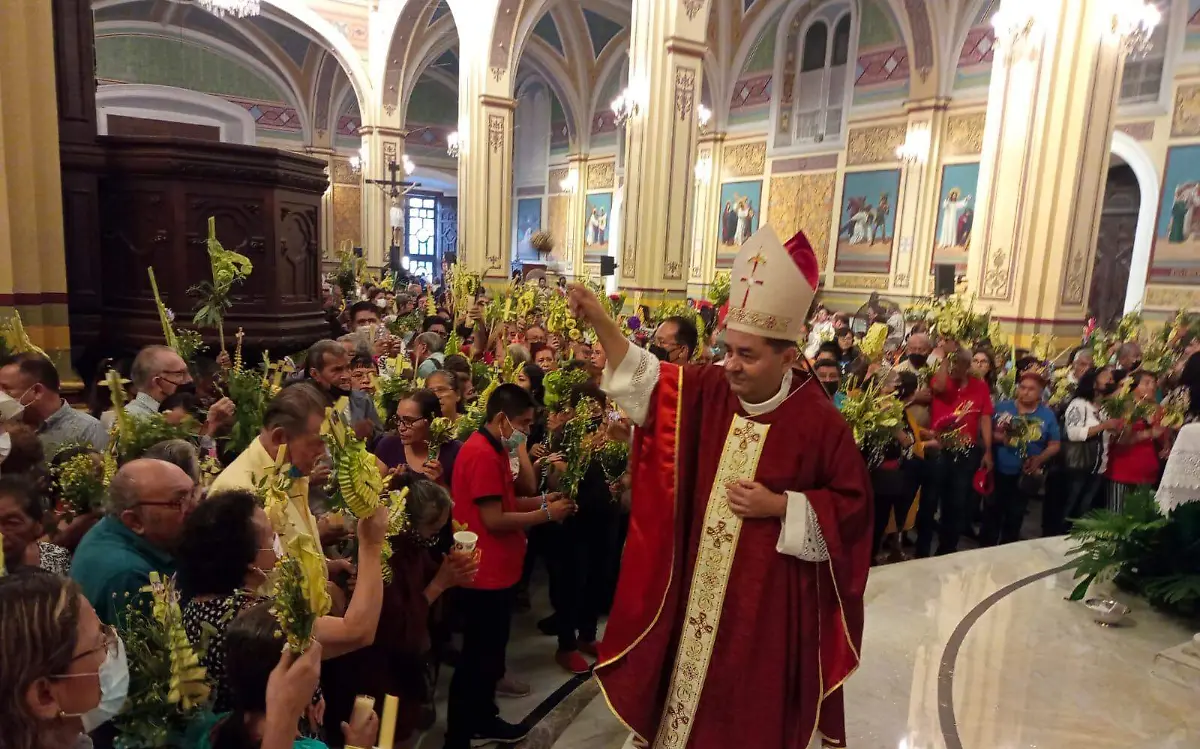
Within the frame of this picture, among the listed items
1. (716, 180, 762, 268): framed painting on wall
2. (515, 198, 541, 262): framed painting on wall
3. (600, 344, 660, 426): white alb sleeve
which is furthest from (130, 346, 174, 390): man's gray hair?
(515, 198, 541, 262): framed painting on wall

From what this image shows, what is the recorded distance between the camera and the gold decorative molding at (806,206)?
17.5 m

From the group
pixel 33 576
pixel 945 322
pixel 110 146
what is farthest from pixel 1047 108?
pixel 33 576

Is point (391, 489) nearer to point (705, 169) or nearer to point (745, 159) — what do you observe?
point (745, 159)

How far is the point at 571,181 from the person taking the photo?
2448 centimetres

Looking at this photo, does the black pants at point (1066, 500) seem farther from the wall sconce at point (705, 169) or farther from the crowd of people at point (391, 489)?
the wall sconce at point (705, 169)

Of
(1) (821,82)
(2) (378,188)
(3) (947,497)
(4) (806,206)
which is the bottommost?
(3) (947,497)

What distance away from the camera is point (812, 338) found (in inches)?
358

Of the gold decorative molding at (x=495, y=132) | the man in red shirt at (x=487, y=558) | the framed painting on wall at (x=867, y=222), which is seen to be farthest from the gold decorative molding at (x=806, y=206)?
the man in red shirt at (x=487, y=558)

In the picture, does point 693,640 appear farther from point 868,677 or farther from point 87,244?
point 87,244

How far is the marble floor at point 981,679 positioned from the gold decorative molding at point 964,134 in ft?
40.2

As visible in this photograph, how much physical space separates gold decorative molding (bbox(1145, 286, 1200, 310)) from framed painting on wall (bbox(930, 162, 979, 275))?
307cm

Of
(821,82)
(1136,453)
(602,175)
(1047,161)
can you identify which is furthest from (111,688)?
(602,175)

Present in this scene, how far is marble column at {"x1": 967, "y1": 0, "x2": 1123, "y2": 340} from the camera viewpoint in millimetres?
8414

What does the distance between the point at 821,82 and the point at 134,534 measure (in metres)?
18.2
